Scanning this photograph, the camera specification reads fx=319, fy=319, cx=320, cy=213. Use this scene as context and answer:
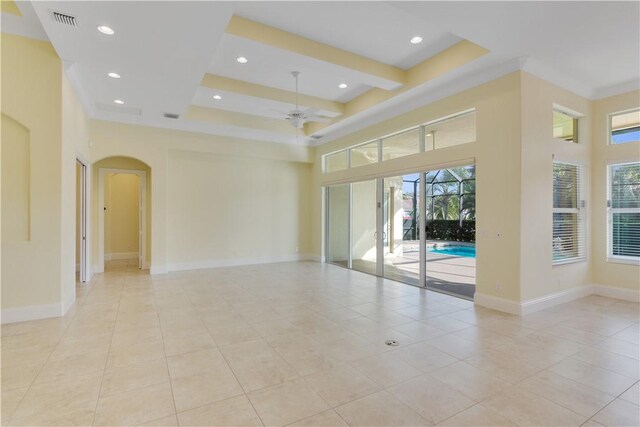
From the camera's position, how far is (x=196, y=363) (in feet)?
9.96

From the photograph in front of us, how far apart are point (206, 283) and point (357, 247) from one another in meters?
3.74

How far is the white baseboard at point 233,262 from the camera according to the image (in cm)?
778

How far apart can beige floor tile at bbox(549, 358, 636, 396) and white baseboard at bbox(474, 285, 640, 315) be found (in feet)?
4.72

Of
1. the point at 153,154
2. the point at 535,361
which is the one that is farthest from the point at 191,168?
the point at 535,361

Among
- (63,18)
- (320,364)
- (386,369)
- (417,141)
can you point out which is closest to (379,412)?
(386,369)

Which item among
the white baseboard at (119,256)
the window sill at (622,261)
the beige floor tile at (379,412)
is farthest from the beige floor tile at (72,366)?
the window sill at (622,261)

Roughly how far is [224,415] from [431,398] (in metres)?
1.55

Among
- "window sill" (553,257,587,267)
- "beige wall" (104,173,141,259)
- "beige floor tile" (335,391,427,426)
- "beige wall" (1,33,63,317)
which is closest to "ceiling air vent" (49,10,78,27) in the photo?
"beige wall" (1,33,63,317)

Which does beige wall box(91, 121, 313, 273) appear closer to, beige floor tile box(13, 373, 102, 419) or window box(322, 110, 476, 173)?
window box(322, 110, 476, 173)

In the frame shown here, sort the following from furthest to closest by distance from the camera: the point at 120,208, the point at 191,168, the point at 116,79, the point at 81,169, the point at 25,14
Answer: the point at 120,208, the point at 191,168, the point at 81,169, the point at 116,79, the point at 25,14

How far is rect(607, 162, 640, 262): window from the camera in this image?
516 centimetres

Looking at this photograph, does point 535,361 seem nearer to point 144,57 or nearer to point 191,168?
point 144,57

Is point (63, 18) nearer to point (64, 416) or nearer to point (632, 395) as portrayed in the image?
point (64, 416)

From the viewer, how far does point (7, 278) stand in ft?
13.3
